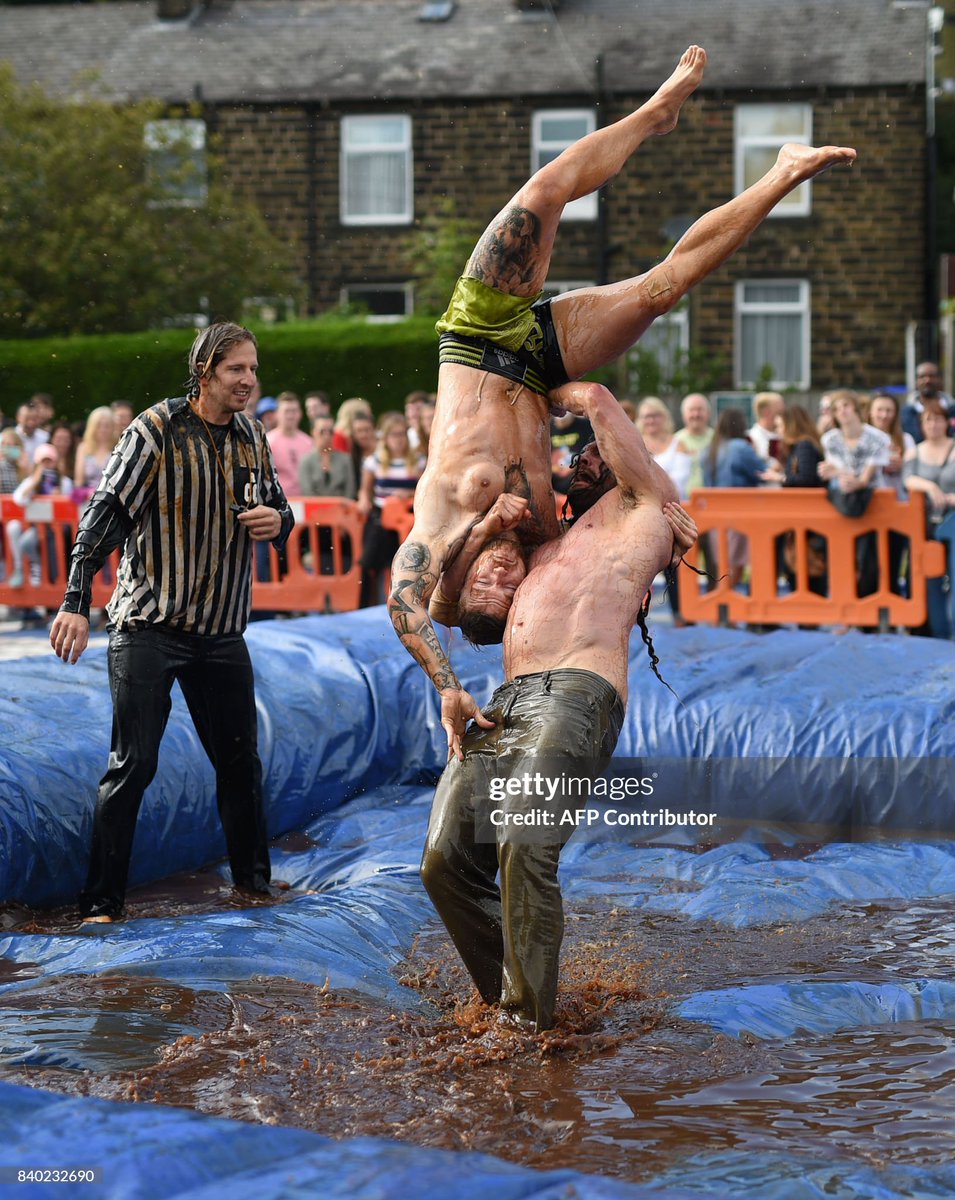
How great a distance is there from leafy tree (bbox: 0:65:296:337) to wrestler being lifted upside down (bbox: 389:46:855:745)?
54.9 ft

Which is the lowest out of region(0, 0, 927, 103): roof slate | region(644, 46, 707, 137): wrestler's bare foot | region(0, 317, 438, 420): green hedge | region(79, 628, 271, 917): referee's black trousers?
region(79, 628, 271, 917): referee's black trousers

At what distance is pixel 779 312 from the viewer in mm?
23828

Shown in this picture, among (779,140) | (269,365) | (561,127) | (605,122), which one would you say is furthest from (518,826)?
(561,127)

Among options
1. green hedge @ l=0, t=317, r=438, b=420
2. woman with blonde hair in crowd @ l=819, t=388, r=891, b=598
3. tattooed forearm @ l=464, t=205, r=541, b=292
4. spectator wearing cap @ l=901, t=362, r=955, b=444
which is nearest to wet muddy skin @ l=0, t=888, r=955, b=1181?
tattooed forearm @ l=464, t=205, r=541, b=292

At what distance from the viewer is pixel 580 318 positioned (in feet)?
13.7

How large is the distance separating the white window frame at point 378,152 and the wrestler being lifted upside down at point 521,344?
20052 millimetres

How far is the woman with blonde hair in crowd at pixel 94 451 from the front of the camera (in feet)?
37.3

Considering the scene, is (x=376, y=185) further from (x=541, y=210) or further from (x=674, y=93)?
(x=541, y=210)

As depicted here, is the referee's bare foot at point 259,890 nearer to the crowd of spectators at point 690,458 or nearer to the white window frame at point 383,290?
the crowd of spectators at point 690,458

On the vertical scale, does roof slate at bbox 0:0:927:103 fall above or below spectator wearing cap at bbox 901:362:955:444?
above

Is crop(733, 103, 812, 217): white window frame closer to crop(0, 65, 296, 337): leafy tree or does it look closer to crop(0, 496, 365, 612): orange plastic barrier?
crop(0, 65, 296, 337): leafy tree

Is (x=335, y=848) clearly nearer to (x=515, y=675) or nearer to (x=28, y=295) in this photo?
(x=515, y=675)

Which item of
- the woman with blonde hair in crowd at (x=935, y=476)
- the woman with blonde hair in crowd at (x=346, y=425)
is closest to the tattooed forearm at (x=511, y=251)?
the woman with blonde hair in crowd at (x=935, y=476)

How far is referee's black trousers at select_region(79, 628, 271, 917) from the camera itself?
491cm
